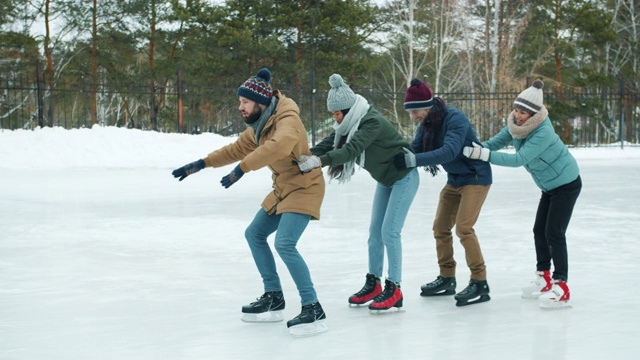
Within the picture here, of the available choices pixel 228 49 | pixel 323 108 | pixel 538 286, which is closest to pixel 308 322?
pixel 538 286

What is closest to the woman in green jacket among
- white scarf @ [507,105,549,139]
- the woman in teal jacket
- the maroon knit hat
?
the maroon knit hat

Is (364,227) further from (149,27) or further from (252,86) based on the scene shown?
(149,27)

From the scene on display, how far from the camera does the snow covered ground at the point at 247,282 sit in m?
4.25

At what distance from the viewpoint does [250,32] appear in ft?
93.9

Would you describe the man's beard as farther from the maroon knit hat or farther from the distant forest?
the distant forest

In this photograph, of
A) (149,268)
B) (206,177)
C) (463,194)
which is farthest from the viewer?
(206,177)

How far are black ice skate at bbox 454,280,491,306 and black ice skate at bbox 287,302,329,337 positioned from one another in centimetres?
107

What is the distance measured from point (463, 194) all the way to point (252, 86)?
1606 mm

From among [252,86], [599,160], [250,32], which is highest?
[250,32]

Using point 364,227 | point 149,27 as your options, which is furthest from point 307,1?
point 364,227

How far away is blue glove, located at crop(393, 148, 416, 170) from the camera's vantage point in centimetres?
477

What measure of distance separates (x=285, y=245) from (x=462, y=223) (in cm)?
130

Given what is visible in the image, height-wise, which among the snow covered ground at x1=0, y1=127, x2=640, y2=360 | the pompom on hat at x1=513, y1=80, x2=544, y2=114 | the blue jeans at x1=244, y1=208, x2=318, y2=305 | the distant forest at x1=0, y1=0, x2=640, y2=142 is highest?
the distant forest at x1=0, y1=0, x2=640, y2=142

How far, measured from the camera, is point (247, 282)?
6000mm
